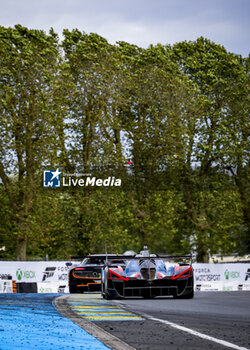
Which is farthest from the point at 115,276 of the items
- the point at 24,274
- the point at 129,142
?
the point at 129,142

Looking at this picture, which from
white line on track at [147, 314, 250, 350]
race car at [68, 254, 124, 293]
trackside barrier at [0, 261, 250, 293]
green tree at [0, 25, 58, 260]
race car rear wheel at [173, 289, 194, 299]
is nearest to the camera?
white line on track at [147, 314, 250, 350]

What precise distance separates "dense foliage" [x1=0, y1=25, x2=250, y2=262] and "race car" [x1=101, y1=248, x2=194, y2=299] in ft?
53.2

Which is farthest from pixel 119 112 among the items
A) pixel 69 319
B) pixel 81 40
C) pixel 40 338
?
pixel 40 338

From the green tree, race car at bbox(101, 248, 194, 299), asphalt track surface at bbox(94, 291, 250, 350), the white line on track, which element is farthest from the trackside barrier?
A: the white line on track

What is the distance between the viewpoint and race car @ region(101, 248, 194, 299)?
17109 mm

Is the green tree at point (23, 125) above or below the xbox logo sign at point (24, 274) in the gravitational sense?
above

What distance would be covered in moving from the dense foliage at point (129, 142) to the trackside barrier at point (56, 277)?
3749 mm

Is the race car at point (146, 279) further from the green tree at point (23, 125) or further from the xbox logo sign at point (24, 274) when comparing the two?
the green tree at point (23, 125)

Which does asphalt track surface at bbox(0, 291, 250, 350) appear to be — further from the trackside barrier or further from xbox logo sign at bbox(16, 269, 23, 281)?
xbox logo sign at bbox(16, 269, 23, 281)

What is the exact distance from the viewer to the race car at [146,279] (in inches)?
674

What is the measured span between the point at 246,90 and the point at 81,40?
9282 mm

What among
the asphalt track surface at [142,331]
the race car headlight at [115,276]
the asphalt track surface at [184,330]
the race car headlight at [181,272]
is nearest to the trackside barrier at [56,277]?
the race car headlight at [115,276]

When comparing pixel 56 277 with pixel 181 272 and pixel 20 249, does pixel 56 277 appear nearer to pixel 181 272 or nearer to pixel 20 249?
pixel 20 249

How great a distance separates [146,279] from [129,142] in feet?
63.3
